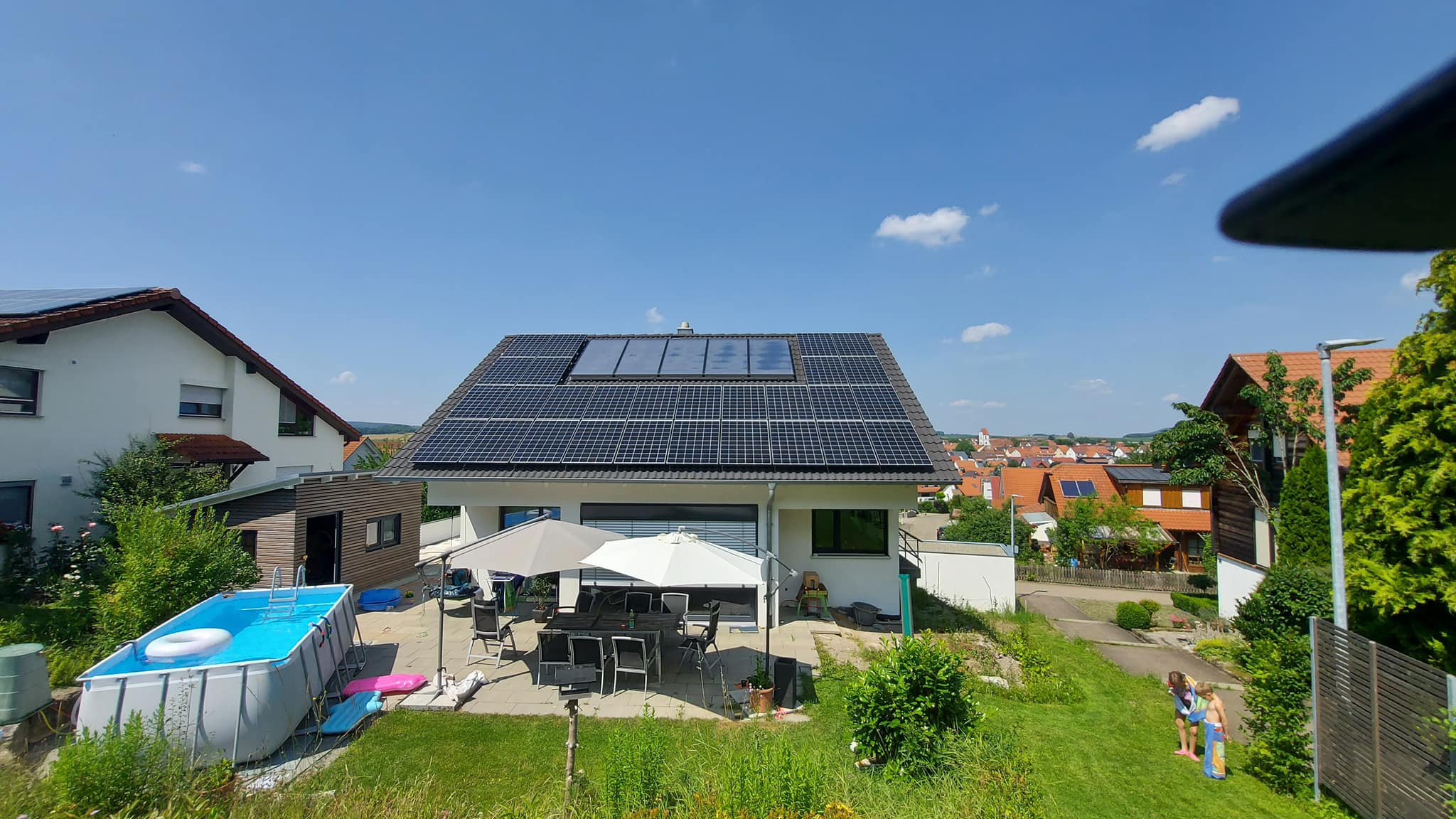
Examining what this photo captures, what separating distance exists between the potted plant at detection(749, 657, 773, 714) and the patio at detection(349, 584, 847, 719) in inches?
19.3

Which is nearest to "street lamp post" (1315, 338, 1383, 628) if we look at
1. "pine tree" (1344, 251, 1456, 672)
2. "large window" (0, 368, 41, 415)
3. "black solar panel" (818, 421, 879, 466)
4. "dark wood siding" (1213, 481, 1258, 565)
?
"pine tree" (1344, 251, 1456, 672)

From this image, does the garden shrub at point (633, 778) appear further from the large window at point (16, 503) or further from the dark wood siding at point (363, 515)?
the large window at point (16, 503)

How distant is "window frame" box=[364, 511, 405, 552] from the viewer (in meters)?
15.4

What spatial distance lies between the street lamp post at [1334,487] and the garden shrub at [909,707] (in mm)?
5158

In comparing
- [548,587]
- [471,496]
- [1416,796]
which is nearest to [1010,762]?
[1416,796]

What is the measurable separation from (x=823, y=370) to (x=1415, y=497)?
1135cm

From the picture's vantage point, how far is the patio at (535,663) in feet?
28.2

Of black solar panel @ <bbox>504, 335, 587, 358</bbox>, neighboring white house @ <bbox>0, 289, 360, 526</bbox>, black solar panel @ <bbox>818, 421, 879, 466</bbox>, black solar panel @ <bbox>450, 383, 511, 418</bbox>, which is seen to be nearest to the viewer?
black solar panel @ <bbox>818, 421, 879, 466</bbox>

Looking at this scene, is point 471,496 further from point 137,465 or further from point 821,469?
point 137,465

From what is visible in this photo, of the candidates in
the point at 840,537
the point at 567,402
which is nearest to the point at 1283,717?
the point at 840,537

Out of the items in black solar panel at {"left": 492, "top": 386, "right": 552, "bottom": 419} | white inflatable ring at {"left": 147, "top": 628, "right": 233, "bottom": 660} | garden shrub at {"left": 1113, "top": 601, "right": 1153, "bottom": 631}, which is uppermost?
black solar panel at {"left": 492, "top": 386, "right": 552, "bottom": 419}

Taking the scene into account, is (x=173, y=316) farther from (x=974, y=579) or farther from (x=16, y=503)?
(x=974, y=579)

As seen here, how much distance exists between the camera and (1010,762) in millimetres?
5703

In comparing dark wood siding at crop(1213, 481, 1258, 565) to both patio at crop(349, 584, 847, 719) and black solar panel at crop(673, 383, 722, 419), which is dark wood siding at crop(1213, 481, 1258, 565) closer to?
patio at crop(349, 584, 847, 719)
